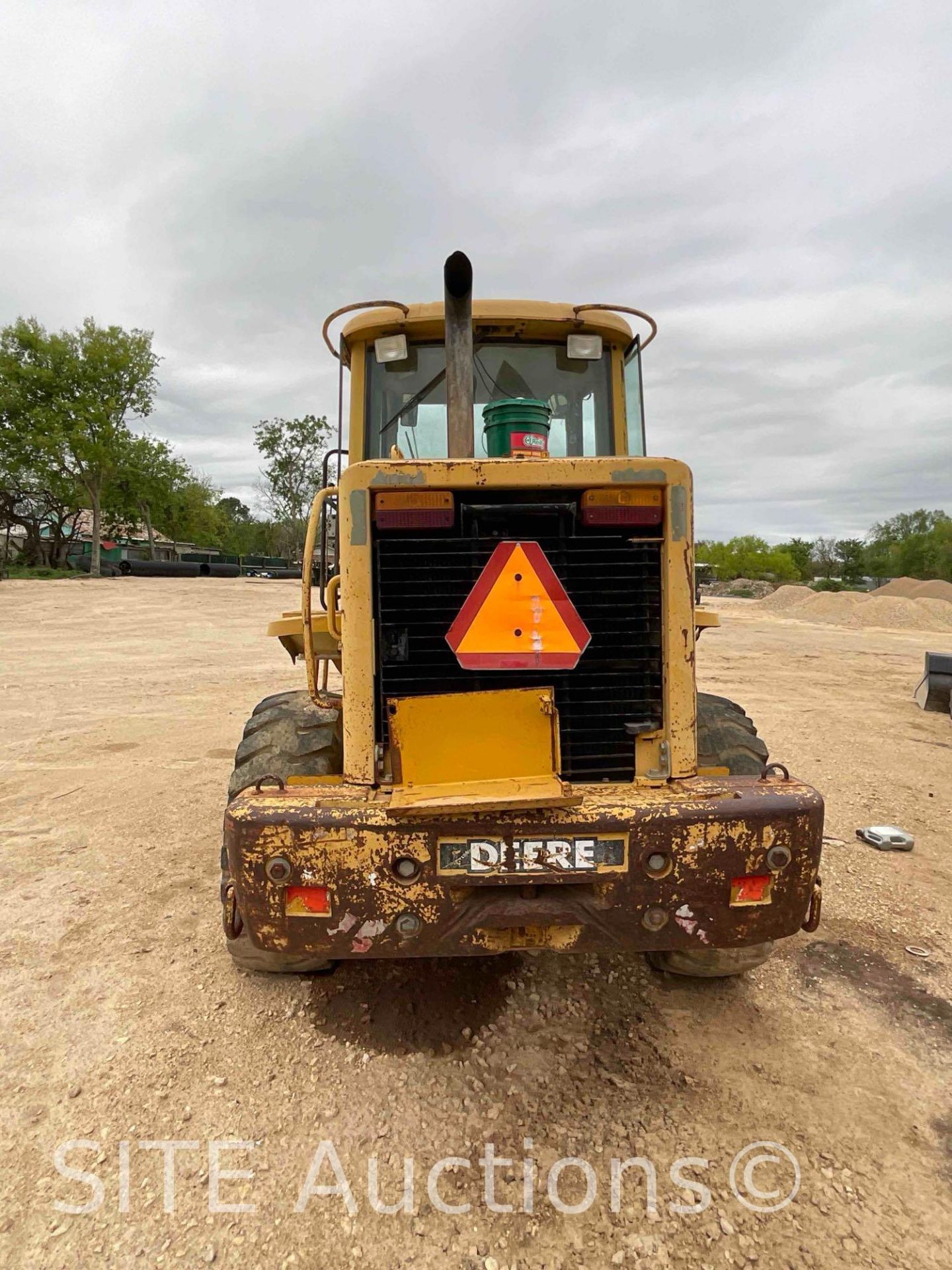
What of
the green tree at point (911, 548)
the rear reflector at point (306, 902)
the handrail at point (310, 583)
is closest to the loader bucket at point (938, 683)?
the handrail at point (310, 583)

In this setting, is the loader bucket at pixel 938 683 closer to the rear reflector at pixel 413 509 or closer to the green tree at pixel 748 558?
the rear reflector at pixel 413 509

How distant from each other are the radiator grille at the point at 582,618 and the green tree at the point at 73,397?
28955 millimetres

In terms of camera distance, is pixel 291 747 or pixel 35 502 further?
pixel 35 502

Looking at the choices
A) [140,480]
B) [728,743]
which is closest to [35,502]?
[140,480]

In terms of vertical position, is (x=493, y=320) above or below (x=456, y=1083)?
above

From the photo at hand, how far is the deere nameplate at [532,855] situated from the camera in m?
2.22

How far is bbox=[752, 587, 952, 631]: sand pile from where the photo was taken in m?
23.6

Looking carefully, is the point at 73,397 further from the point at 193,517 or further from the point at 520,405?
the point at 520,405

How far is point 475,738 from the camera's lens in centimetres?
247

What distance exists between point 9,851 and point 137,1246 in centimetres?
304

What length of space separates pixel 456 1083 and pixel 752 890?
3.80 ft

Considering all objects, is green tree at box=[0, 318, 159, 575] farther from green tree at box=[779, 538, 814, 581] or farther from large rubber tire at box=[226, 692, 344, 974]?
green tree at box=[779, 538, 814, 581]

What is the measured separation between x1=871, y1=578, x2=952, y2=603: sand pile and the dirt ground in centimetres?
3326

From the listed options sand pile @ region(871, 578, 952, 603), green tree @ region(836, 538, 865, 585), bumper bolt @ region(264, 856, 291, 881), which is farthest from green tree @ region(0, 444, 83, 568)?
green tree @ region(836, 538, 865, 585)
